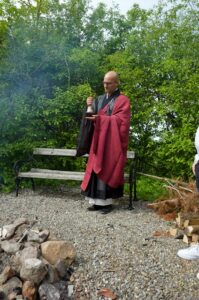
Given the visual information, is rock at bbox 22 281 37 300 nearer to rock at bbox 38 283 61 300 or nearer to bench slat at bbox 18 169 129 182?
rock at bbox 38 283 61 300

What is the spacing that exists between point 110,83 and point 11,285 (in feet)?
11.1

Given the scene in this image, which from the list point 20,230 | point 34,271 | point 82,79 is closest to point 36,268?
point 34,271

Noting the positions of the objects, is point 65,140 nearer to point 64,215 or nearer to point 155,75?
point 155,75

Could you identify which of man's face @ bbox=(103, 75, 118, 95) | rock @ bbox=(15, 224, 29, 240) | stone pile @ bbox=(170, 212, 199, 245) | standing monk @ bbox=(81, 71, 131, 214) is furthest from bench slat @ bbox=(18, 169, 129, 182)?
rock @ bbox=(15, 224, 29, 240)

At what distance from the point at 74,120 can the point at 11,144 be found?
4.38 ft

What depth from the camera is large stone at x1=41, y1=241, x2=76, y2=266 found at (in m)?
3.46

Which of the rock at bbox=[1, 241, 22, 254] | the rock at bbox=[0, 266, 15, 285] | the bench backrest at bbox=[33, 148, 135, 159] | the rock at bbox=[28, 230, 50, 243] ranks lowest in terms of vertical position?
the rock at bbox=[0, 266, 15, 285]

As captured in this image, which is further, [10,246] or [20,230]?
[20,230]

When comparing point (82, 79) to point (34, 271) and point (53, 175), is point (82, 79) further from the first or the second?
point (34, 271)

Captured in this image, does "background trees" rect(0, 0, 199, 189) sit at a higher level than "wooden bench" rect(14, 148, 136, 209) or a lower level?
higher

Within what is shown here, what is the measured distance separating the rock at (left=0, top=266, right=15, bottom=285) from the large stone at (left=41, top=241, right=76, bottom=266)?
0.31 metres

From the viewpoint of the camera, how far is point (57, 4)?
27.8 feet

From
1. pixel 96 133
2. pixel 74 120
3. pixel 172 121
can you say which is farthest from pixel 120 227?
pixel 74 120

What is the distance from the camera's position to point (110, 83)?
5.79 metres
